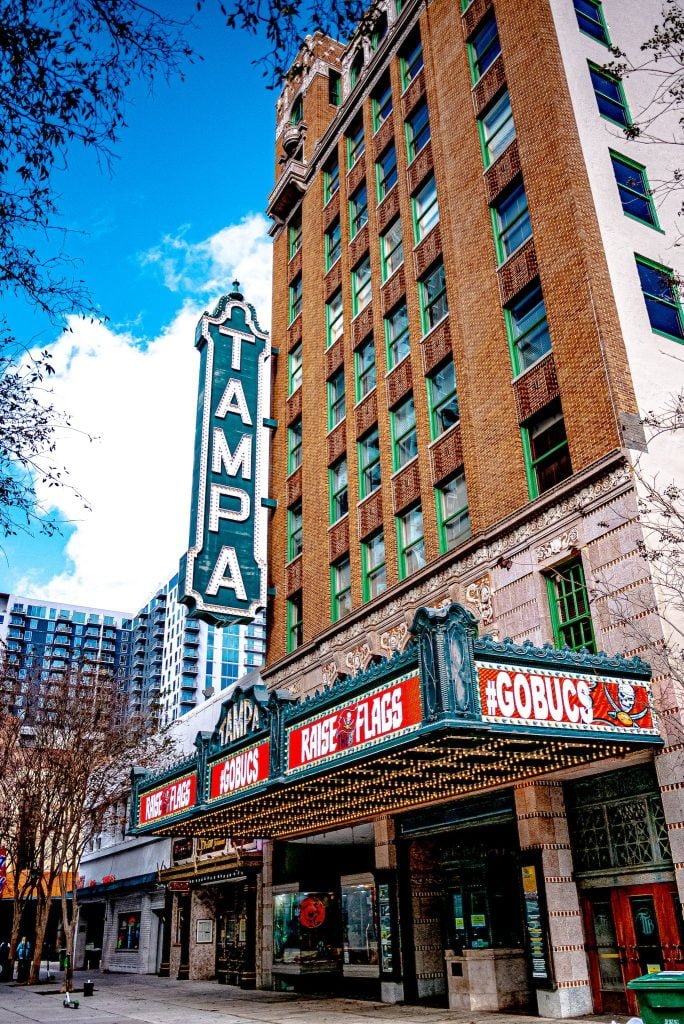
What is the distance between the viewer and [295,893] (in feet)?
80.4

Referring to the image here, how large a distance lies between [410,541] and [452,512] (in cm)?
219

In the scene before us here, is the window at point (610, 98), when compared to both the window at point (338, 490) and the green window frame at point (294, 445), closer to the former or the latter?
the window at point (338, 490)

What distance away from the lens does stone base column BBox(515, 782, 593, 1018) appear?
1457 cm

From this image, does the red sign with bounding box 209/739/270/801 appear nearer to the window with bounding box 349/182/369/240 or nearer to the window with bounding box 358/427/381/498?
the window with bounding box 358/427/381/498

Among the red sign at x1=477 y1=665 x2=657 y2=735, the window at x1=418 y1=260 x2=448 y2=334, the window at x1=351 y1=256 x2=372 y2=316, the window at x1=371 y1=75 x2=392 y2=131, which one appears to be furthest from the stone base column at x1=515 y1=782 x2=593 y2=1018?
the window at x1=371 y1=75 x2=392 y2=131

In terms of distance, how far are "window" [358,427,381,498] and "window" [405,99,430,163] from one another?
9026mm

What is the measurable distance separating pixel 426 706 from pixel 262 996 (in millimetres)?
15482

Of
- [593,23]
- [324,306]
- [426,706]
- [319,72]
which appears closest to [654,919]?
[426,706]

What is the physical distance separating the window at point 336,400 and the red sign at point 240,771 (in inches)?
498


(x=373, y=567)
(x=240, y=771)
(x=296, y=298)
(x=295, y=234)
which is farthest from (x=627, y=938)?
(x=295, y=234)

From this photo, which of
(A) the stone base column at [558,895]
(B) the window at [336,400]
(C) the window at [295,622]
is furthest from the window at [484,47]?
(A) the stone base column at [558,895]

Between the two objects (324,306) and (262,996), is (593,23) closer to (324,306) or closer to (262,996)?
(324,306)

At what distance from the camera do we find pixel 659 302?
→ 17.9m

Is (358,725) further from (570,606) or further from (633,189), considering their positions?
(633,189)
